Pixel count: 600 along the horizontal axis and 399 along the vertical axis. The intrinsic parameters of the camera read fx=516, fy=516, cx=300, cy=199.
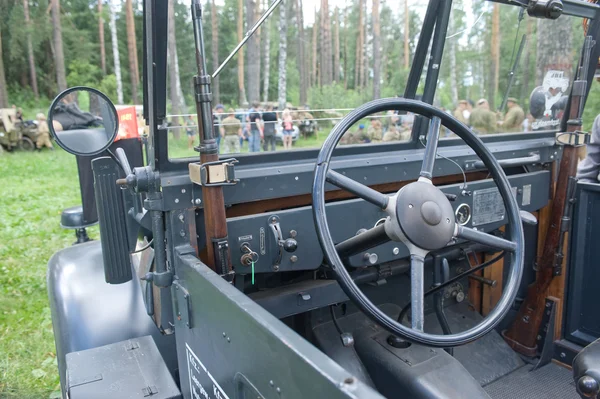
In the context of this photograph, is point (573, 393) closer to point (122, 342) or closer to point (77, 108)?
point (122, 342)

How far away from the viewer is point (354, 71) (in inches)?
86.7

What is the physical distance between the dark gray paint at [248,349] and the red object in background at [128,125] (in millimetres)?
2237

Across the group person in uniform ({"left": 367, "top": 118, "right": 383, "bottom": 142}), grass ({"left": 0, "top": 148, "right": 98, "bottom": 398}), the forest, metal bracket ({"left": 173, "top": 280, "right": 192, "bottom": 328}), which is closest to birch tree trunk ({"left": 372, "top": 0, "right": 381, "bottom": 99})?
the forest

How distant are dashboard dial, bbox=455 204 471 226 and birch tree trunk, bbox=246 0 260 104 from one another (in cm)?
103

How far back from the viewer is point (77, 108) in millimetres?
2928

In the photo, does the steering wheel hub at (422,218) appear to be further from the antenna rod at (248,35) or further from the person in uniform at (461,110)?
the person in uniform at (461,110)

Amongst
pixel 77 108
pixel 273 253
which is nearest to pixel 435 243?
pixel 273 253

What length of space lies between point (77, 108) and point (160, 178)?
5.08ft

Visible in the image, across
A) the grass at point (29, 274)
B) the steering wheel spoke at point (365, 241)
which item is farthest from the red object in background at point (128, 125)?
the steering wheel spoke at point (365, 241)

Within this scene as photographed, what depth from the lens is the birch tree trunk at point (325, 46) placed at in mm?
2064

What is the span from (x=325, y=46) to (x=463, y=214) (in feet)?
3.14

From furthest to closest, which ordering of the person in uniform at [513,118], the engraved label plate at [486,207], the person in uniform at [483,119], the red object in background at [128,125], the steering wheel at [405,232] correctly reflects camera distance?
the red object in background at [128,125], the person in uniform at [513,118], the person in uniform at [483,119], the engraved label plate at [486,207], the steering wheel at [405,232]

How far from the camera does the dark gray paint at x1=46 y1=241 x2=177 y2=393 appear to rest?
2.09 m

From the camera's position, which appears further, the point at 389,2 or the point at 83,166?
the point at 83,166
